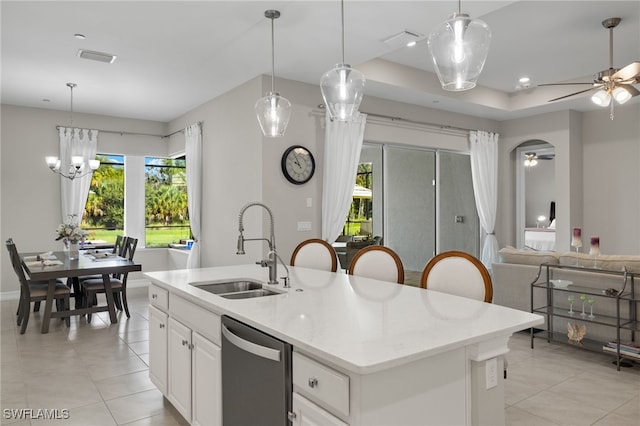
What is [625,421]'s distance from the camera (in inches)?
104

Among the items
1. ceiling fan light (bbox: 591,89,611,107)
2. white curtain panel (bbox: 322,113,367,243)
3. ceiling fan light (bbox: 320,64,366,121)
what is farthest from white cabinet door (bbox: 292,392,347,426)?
ceiling fan light (bbox: 591,89,611,107)

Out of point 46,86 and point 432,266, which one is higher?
point 46,86

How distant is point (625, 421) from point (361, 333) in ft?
7.19

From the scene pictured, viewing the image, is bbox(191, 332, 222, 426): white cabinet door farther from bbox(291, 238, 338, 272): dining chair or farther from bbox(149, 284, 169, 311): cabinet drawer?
bbox(291, 238, 338, 272): dining chair

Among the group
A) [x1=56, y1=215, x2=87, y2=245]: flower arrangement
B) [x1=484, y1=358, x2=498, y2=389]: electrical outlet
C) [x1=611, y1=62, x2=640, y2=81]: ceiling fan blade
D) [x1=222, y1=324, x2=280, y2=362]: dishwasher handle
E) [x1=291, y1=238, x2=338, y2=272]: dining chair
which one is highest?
[x1=611, y1=62, x2=640, y2=81]: ceiling fan blade

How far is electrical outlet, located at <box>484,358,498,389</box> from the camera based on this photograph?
1.65 m

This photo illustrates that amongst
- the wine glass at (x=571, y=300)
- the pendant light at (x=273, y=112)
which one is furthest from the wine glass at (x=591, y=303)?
the pendant light at (x=273, y=112)

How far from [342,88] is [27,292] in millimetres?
4215

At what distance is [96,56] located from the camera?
4414 mm

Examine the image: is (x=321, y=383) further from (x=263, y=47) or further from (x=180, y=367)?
(x=263, y=47)

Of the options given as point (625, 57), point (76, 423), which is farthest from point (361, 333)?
point (625, 57)

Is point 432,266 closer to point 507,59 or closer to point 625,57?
point 507,59

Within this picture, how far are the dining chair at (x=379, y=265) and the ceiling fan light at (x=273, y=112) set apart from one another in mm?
1135

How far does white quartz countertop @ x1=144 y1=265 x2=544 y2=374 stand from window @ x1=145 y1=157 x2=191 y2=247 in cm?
571
